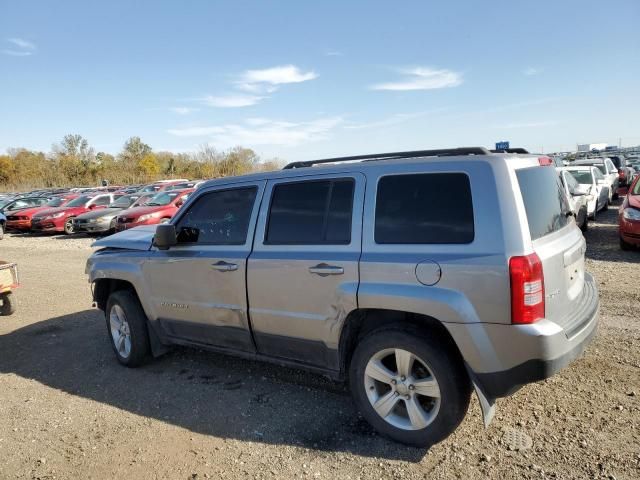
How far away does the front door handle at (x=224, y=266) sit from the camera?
154 inches

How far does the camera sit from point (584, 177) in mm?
13680

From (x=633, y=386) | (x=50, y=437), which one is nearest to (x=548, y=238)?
(x=633, y=386)

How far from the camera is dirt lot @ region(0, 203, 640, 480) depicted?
302 centimetres

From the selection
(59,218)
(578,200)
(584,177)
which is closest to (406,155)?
(578,200)

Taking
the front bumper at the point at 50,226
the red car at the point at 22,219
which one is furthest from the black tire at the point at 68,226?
the red car at the point at 22,219

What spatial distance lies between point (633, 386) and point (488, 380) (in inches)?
67.9

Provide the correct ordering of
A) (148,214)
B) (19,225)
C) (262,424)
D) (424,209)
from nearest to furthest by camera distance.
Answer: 1. (424,209)
2. (262,424)
3. (148,214)
4. (19,225)

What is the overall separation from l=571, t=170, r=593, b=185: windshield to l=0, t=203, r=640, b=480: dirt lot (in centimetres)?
933

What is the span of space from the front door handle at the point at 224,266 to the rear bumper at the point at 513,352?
1845 mm

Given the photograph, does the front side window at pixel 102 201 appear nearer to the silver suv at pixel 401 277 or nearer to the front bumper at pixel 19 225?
the front bumper at pixel 19 225

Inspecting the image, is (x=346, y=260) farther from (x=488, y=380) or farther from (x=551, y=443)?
(x=551, y=443)

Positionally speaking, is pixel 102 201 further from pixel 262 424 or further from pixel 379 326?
pixel 379 326

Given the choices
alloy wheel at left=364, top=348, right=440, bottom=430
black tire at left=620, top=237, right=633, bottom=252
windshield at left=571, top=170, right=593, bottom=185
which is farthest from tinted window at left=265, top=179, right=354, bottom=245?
windshield at left=571, top=170, right=593, bottom=185

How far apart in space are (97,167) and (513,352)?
73.8 meters
